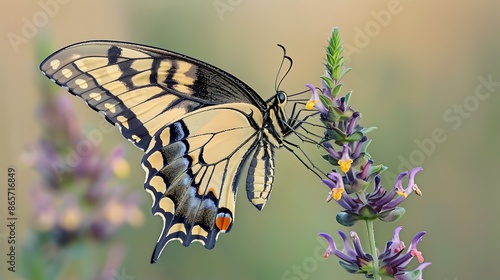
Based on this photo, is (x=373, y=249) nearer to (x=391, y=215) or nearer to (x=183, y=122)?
(x=391, y=215)

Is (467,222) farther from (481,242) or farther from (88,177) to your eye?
(88,177)

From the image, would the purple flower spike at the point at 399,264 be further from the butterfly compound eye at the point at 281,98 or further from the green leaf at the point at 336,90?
the butterfly compound eye at the point at 281,98

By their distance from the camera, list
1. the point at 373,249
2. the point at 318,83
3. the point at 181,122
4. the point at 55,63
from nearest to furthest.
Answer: the point at 373,249, the point at 55,63, the point at 181,122, the point at 318,83

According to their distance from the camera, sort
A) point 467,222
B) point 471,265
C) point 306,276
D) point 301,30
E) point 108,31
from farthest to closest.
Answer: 1. point 301,30
2. point 108,31
3. point 467,222
4. point 471,265
5. point 306,276

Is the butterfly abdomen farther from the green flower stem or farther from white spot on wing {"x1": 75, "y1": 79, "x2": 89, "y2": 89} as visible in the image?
the green flower stem

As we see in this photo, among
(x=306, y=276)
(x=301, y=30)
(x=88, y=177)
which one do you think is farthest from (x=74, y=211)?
(x=301, y=30)

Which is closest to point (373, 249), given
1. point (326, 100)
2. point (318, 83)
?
point (326, 100)

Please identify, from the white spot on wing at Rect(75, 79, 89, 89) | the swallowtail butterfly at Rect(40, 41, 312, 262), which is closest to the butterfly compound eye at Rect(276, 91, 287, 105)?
the swallowtail butterfly at Rect(40, 41, 312, 262)

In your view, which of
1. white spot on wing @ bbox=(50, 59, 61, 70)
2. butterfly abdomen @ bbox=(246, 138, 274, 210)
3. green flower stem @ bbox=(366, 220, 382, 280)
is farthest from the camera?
butterfly abdomen @ bbox=(246, 138, 274, 210)
